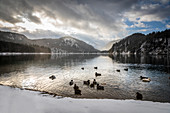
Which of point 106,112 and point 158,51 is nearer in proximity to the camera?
point 106,112

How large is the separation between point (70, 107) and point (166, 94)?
18613 millimetres

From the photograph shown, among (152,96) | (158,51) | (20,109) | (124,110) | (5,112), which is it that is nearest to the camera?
(5,112)

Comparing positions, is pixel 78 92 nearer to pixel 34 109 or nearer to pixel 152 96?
pixel 34 109

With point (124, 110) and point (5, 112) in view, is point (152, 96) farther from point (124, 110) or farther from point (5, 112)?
point (5, 112)

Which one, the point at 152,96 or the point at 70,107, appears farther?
the point at 152,96

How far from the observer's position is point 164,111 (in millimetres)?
9867

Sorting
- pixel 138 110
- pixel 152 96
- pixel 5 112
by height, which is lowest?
pixel 152 96

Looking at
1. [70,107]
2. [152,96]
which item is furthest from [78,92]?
[152,96]

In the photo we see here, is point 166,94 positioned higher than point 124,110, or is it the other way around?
point 124,110

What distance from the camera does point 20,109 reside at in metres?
9.52

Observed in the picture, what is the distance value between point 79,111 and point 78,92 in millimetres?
9676

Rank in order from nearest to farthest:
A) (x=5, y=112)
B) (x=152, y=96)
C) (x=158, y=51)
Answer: (x=5, y=112), (x=152, y=96), (x=158, y=51)

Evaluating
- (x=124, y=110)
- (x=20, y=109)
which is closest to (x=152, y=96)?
(x=124, y=110)

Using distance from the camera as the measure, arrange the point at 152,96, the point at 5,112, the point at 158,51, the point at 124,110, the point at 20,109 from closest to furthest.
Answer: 1. the point at 5,112
2. the point at 20,109
3. the point at 124,110
4. the point at 152,96
5. the point at 158,51
